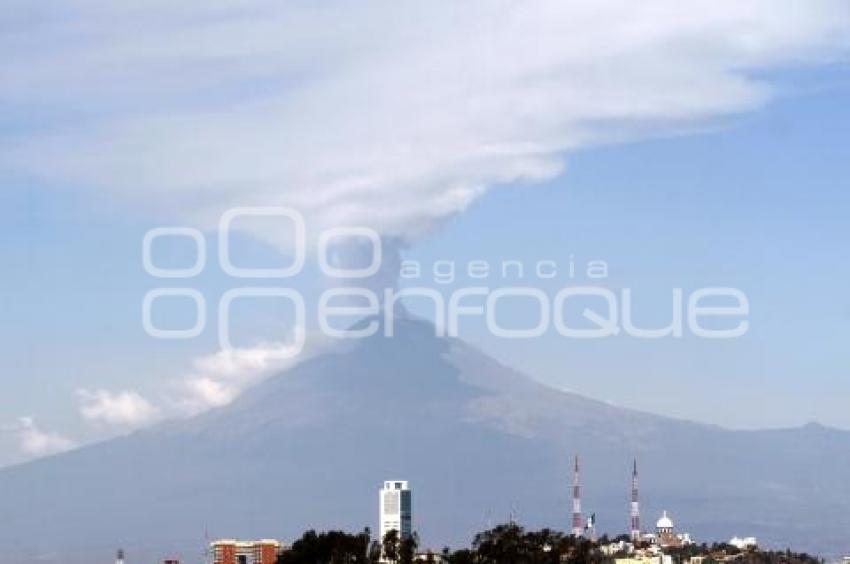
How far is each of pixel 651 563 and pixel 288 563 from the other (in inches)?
3136

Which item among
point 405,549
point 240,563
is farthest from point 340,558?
point 240,563

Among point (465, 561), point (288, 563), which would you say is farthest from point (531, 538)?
point (288, 563)

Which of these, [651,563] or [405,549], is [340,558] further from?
[651,563]

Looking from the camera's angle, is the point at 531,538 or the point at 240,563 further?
the point at 240,563

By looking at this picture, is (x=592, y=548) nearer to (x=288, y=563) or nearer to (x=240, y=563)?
(x=288, y=563)

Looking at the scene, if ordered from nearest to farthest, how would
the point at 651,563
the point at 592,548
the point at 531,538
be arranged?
the point at 531,538
the point at 592,548
the point at 651,563

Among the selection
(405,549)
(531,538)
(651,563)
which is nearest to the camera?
(405,549)

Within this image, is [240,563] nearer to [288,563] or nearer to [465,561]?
[288,563]

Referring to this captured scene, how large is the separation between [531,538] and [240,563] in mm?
83553

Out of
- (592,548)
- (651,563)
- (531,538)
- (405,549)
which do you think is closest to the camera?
(405,549)

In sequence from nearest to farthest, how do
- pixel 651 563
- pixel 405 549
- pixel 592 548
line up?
pixel 405 549
pixel 592 548
pixel 651 563

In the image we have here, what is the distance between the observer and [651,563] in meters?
198

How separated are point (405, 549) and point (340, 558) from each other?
21.7 feet

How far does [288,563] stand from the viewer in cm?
12469
